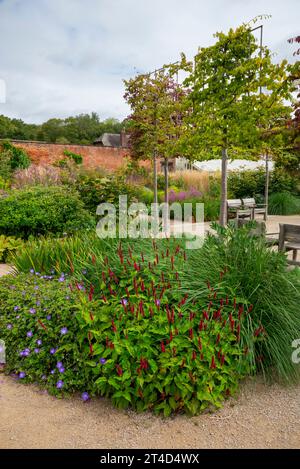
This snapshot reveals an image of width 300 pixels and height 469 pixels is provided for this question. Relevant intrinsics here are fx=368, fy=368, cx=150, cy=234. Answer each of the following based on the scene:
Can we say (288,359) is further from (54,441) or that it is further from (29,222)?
(29,222)

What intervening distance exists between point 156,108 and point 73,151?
1614 centimetres

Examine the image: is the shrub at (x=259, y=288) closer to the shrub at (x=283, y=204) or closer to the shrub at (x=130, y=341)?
the shrub at (x=130, y=341)

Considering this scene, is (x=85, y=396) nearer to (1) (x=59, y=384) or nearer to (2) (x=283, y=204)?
(1) (x=59, y=384)

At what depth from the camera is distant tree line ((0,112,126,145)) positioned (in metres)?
39.6

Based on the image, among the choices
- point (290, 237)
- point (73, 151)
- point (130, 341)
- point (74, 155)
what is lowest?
point (130, 341)

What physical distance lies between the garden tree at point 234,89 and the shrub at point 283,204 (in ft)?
22.7

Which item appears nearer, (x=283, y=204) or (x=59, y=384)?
(x=59, y=384)

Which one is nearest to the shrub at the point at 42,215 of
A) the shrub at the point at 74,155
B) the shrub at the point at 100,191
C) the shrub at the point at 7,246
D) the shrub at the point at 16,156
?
the shrub at the point at 7,246

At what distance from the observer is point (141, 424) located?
7.45ft

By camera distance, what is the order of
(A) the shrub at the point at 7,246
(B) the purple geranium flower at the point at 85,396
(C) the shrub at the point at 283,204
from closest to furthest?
1. (B) the purple geranium flower at the point at 85,396
2. (A) the shrub at the point at 7,246
3. (C) the shrub at the point at 283,204

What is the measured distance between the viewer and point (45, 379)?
2680 millimetres

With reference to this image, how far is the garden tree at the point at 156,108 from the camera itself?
29.9 feet

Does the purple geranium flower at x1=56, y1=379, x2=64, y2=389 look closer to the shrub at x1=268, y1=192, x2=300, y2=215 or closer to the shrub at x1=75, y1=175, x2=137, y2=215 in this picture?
the shrub at x1=75, y1=175, x2=137, y2=215

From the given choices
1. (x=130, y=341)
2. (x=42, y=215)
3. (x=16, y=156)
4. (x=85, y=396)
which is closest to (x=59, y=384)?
(x=85, y=396)
